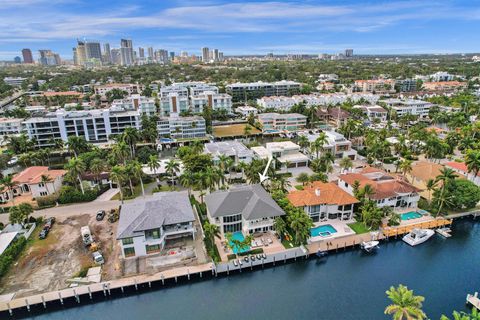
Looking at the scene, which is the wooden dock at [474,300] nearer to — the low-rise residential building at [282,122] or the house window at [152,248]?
the house window at [152,248]

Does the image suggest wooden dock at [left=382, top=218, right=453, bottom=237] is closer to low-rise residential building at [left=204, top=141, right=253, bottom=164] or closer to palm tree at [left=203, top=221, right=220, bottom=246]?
palm tree at [left=203, top=221, right=220, bottom=246]

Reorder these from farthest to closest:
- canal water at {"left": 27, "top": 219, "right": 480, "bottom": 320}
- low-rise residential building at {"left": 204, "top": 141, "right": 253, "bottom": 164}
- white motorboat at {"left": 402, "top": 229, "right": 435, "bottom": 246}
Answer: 1. low-rise residential building at {"left": 204, "top": 141, "right": 253, "bottom": 164}
2. white motorboat at {"left": 402, "top": 229, "right": 435, "bottom": 246}
3. canal water at {"left": 27, "top": 219, "right": 480, "bottom": 320}

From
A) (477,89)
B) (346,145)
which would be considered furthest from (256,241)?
(477,89)

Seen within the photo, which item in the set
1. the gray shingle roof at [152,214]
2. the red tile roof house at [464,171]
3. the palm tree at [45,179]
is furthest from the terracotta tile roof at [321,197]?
the palm tree at [45,179]

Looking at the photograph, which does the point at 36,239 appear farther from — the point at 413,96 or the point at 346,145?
the point at 413,96

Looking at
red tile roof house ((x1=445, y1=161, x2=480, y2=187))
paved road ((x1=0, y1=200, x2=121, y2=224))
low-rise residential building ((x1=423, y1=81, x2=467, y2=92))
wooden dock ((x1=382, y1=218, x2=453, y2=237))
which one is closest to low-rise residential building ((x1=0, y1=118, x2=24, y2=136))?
paved road ((x1=0, y1=200, x2=121, y2=224))

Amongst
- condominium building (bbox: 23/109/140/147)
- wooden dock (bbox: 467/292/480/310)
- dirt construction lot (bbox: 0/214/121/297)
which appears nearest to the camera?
wooden dock (bbox: 467/292/480/310)

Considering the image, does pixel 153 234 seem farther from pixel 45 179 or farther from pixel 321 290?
pixel 45 179
